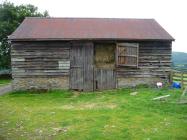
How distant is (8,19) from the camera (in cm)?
3991

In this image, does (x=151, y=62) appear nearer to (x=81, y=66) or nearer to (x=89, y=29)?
(x=81, y=66)

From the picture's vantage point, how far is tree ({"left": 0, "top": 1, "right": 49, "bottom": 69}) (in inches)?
1510

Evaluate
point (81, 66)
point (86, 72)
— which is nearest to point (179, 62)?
point (86, 72)

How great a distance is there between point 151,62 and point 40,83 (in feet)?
22.2

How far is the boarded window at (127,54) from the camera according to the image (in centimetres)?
2230

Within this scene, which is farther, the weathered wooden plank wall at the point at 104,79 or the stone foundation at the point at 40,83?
the weathered wooden plank wall at the point at 104,79

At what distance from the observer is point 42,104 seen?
17.6m

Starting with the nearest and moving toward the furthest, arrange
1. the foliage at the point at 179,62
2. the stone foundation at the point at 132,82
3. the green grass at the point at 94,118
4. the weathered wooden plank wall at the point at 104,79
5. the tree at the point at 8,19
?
the green grass at the point at 94,118 → the weathered wooden plank wall at the point at 104,79 → the stone foundation at the point at 132,82 → the foliage at the point at 179,62 → the tree at the point at 8,19

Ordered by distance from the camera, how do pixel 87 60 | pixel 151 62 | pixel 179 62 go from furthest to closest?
pixel 179 62 < pixel 151 62 < pixel 87 60

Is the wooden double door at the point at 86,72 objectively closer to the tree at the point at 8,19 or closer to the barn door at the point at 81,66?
the barn door at the point at 81,66

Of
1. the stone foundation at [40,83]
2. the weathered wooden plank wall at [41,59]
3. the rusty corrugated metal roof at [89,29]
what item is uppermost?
the rusty corrugated metal roof at [89,29]

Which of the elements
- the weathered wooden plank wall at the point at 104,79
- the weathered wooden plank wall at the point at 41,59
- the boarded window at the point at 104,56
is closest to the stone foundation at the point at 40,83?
the weathered wooden plank wall at the point at 41,59

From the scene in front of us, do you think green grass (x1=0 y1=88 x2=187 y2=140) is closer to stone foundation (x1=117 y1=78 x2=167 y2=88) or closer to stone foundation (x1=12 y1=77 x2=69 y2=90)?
stone foundation (x1=12 y1=77 x2=69 y2=90)

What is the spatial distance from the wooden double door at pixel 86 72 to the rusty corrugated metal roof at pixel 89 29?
778mm
